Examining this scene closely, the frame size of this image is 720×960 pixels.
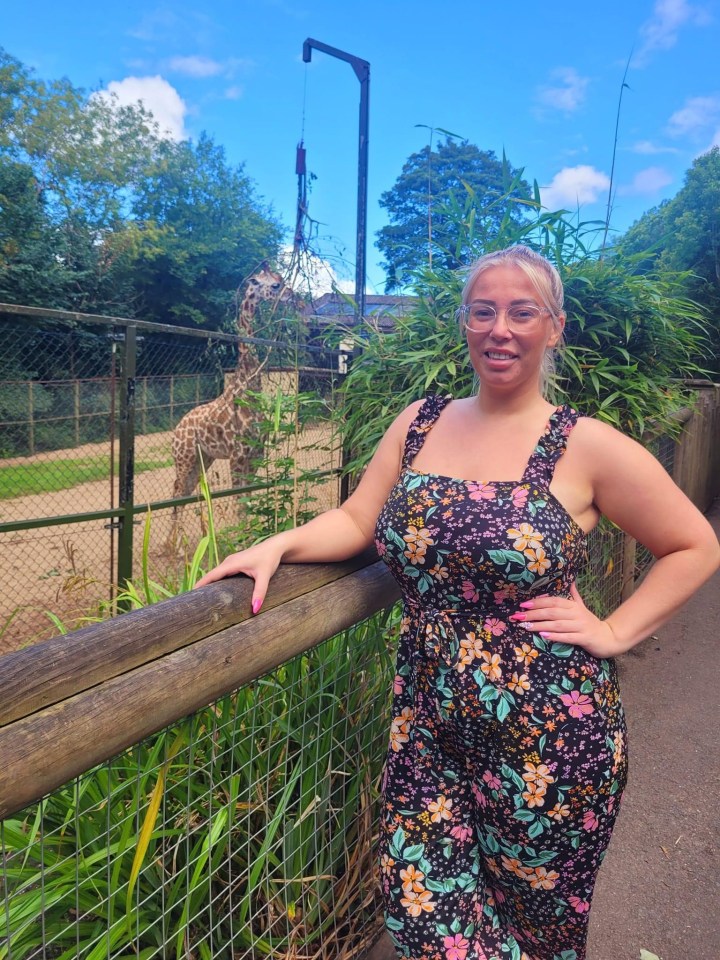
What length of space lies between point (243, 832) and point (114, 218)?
18705mm

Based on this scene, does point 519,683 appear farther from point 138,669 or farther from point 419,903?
point 138,669

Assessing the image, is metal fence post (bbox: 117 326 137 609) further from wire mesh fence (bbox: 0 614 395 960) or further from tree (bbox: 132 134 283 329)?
tree (bbox: 132 134 283 329)

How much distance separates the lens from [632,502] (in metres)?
1.32

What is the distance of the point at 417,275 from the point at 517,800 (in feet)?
8.39

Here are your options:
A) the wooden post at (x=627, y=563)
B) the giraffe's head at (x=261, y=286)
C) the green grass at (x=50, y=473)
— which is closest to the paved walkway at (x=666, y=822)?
the wooden post at (x=627, y=563)

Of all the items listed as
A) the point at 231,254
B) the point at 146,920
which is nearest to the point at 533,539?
the point at 146,920

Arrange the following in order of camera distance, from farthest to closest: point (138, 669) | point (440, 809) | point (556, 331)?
point (556, 331) < point (440, 809) < point (138, 669)

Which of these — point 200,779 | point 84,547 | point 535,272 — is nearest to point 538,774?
point 200,779

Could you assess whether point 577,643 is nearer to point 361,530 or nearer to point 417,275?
point 361,530

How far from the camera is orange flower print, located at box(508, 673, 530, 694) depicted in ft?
4.05

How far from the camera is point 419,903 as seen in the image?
1286mm

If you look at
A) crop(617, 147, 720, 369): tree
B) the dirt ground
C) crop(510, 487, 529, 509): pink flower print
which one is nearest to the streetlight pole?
the dirt ground

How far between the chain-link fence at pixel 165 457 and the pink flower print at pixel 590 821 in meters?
1.56

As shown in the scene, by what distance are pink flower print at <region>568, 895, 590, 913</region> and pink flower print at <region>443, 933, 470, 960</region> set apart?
22cm
